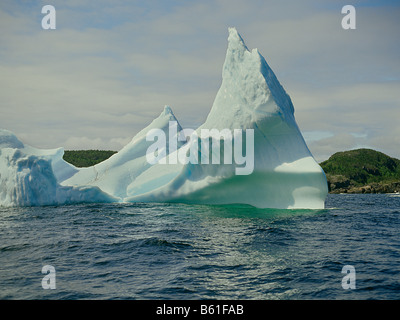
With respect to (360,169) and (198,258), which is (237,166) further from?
(360,169)

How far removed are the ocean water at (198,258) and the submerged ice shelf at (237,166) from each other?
286 cm

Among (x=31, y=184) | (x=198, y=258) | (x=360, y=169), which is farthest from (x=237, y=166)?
Answer: (x=360, y=169)

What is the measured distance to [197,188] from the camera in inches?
666

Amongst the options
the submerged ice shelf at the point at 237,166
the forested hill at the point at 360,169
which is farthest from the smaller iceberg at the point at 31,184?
the forested hill at the point at 360,169

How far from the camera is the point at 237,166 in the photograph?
1586 cm

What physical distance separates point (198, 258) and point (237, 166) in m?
8.62

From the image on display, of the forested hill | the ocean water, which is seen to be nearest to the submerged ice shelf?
the ocean water

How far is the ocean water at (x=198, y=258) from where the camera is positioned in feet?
18.8

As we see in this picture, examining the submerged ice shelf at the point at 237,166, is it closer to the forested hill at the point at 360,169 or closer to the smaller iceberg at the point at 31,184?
the smaller iceberg at the point at 31,184

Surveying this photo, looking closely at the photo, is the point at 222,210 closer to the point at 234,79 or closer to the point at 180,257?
the point at 234,79

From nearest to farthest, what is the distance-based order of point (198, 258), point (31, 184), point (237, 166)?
1. point (198, 258)
2. point (237, 166)
3. point (31, 184)

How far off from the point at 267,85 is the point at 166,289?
12.9 metres
